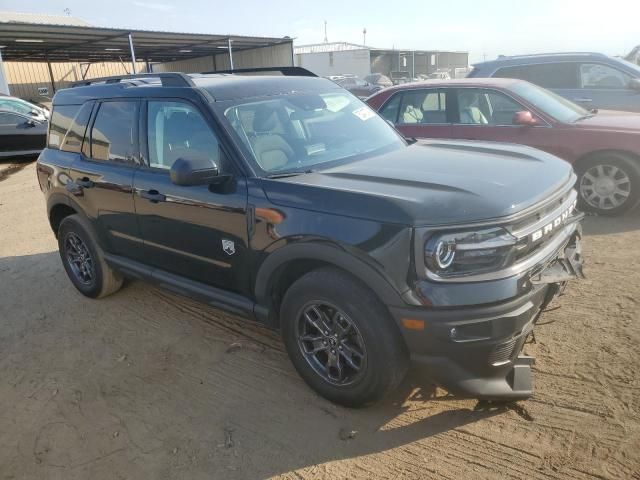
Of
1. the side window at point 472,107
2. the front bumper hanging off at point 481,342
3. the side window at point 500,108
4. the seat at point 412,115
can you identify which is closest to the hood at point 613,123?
the side window at point 500,108

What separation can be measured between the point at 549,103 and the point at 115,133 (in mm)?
→ 5075

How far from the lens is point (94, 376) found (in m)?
3.45

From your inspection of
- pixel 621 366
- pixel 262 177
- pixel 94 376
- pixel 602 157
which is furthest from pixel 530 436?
pixel 602 157

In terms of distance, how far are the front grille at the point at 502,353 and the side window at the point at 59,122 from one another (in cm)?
384

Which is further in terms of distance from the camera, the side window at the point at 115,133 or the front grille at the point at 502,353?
the side window at the point at 115,133

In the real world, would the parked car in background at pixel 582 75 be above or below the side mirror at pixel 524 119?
above

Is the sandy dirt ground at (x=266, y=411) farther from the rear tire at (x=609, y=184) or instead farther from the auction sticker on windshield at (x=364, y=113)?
the auction sticker on windshield at (x=364, y=113)

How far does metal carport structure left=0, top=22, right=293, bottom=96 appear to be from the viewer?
746 inches

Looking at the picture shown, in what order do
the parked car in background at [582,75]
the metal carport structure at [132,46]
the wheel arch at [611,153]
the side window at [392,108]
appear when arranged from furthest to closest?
the metal carport structure at [132,46] < the parked car in background at [582,75] < the side window at [392,108] < the wheel arch at [611,153]

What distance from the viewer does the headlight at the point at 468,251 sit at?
91.9 inches

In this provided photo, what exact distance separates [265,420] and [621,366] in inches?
84.0

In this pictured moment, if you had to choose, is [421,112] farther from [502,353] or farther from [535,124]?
[502,353]

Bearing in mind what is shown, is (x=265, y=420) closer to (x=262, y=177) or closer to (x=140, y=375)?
(x=140, y=375)

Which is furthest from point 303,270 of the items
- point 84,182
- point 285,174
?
A: point 84,182
